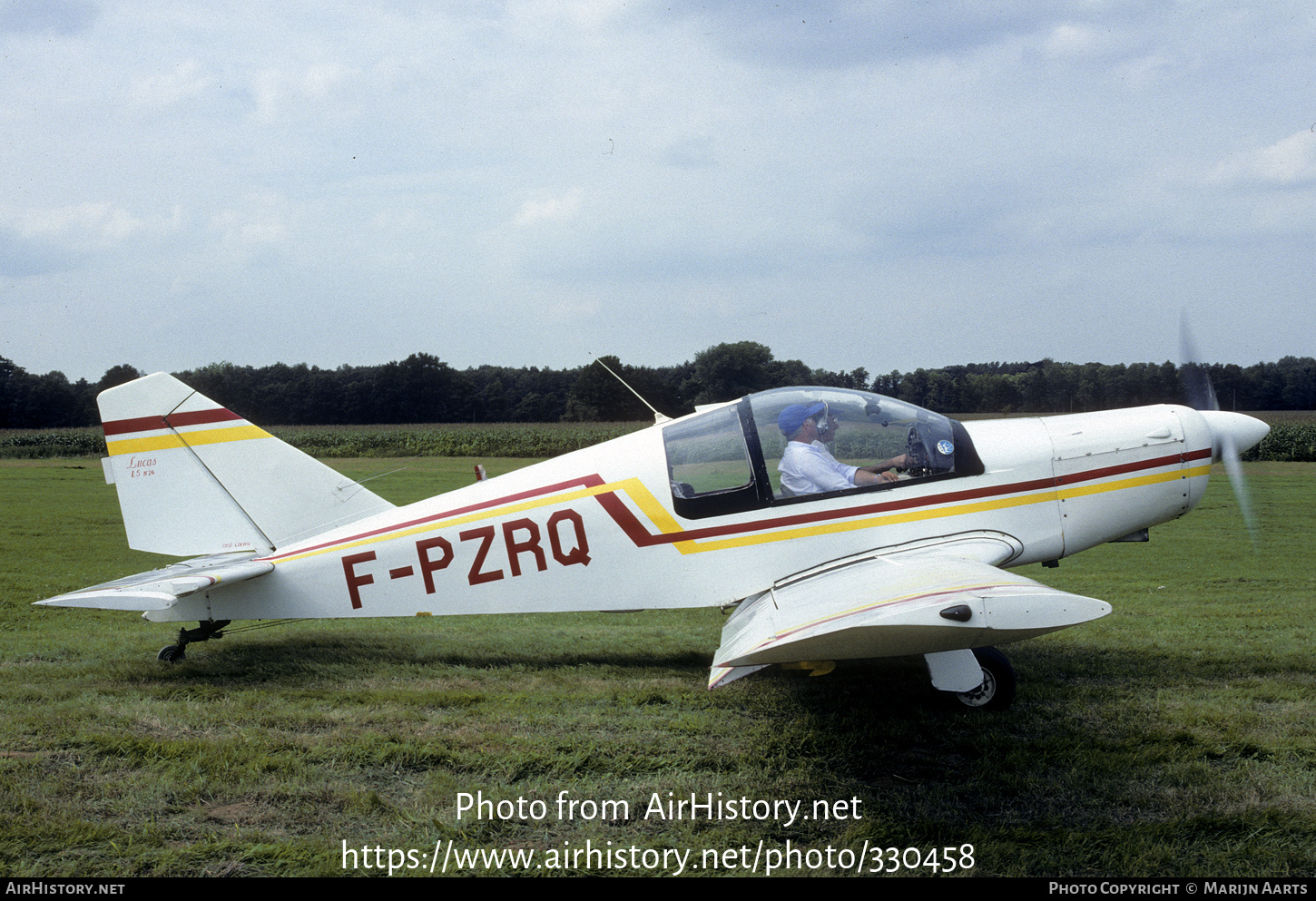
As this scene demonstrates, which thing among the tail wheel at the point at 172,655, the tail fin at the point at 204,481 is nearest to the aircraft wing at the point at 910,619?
the tail fin at the point at 204,481

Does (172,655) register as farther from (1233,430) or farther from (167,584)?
(1233,430)

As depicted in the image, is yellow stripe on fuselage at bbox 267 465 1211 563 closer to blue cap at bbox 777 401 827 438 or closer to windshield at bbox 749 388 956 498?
windshield at bbox 749 388 956 498

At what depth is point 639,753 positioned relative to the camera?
4266 mm

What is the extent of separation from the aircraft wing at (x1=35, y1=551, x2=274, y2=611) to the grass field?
2.06 feet

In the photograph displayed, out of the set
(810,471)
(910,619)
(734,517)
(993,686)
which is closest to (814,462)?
(810,471)

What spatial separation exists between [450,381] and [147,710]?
1086 inches

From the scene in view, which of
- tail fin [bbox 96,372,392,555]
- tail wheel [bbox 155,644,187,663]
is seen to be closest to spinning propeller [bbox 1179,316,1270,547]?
tail fin [bbox 96,372,392,555]

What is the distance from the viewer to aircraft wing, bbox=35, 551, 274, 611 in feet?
17.5

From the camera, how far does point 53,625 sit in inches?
336

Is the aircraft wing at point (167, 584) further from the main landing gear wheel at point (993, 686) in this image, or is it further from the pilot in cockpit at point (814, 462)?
the main landing gear wheel at point (993, 686)

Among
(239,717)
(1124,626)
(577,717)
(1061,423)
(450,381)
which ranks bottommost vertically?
(1124,626)

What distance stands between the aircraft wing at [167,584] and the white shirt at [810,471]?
384 centimetres
